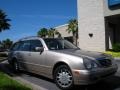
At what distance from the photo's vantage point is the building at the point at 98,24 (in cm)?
2628

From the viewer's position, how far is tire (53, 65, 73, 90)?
7102 mm

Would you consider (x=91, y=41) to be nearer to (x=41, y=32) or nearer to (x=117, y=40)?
(x=117, y=40)

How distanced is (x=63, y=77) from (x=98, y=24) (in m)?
20.6

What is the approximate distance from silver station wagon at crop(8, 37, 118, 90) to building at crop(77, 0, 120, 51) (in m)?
17.3

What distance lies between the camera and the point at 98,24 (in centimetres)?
2720

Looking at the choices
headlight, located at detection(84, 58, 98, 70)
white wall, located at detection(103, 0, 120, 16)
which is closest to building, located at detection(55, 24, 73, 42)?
white wall, located at detection(103, 0, 120, 16)

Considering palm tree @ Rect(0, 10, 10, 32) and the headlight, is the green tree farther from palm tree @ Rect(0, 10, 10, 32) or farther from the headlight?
the headlight

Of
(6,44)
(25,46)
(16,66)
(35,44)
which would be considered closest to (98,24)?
(16,66)

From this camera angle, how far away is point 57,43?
880 centimetres

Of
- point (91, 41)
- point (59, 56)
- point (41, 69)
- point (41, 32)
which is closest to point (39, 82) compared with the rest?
point (41, 69)

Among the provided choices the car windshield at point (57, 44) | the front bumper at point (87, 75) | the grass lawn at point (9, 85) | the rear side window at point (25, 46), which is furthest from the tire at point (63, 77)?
the rear side window at point (25, 46)

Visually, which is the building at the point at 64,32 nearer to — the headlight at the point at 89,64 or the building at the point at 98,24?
the building at the point at 98,24

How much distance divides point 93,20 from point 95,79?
2145 centimetres

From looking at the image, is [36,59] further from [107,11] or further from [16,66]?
[107,11]
